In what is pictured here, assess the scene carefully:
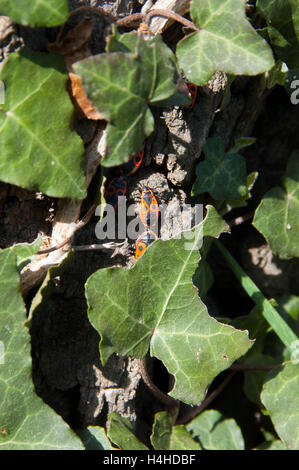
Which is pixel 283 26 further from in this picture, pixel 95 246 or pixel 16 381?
pixel 16 381

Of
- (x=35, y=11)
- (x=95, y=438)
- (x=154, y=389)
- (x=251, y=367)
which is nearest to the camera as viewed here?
(x=35, y=11)

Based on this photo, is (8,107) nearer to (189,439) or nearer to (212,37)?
(212,37)

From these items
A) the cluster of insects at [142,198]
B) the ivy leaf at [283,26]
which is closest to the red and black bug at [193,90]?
the cluster of insects at [142,198]

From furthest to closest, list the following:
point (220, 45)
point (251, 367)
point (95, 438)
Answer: point (251, 367) → point (95, 438) → point (220, 45)

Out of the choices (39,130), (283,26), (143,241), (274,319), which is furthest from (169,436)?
(283,26)

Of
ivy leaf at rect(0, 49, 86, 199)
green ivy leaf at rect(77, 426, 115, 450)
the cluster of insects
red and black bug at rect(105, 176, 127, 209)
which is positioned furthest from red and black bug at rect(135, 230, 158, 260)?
green ivy leaf at rect(77, 426, 115, 450)
